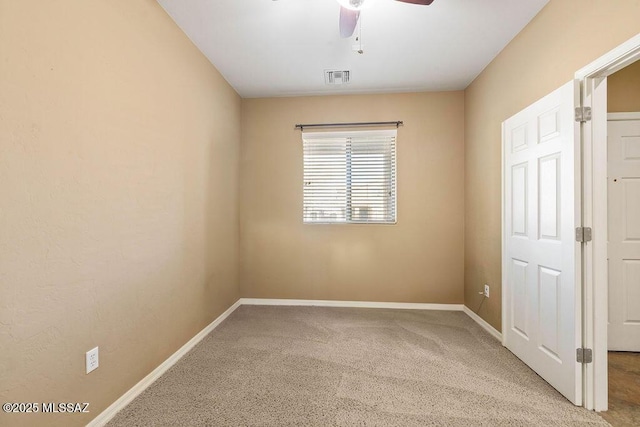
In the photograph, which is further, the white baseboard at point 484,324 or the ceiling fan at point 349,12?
the white baseboard at point 484,324

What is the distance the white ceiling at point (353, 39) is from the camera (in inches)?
85.7

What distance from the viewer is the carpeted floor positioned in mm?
1707

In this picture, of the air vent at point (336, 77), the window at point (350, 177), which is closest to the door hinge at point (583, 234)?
the window at point (350, 177)

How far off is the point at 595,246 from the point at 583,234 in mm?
94

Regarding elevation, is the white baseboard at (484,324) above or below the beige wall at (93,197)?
below

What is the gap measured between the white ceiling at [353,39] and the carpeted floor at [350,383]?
272cm

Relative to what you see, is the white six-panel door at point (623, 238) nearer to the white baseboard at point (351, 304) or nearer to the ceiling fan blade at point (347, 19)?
the white baseboard at point (351, 304)

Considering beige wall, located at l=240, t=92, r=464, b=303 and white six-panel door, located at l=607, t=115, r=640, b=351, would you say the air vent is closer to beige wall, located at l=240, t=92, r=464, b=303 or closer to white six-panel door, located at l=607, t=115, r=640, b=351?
Answer: beige wall, located at l=240, t=92, r=464, b=303

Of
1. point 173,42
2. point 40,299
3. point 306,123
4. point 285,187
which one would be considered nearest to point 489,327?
point 285,187

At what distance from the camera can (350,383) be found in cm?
205

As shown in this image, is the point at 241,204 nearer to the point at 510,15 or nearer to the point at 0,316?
the point at 0,316

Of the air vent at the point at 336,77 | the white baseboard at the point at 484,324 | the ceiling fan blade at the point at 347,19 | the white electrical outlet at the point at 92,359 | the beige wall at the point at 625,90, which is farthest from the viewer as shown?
the air vent at the point at 336,77

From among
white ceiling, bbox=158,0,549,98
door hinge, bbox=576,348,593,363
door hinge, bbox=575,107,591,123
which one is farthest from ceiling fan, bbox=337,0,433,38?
door hinge, bbox=576,348,593,363

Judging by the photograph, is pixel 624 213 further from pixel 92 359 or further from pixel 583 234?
pixel 92 359
